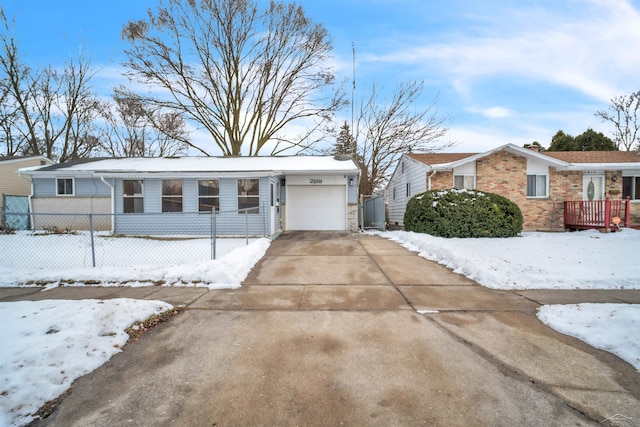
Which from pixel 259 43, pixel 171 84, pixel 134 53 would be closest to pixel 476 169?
pixel 259 43

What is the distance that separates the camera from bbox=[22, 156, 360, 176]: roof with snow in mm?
12070

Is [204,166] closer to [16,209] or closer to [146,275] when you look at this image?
[146,275]

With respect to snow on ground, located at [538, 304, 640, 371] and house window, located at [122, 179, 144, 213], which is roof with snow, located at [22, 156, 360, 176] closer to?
house window, located at [122, 179, 144, 213]

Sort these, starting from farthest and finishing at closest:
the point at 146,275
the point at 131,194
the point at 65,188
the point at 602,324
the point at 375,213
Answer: the point at 375,213
the point at 65,188
the point at 131,194
the point at 146,275
the point at 602,324

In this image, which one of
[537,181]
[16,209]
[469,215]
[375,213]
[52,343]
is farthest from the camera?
[375,213]

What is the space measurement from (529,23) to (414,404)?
Answer: 12.8 m

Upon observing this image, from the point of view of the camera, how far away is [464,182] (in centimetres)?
1391

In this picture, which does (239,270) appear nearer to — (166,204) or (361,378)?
(361,378)

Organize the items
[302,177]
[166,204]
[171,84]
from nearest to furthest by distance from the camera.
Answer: [166,204], [302,177], [171,84]

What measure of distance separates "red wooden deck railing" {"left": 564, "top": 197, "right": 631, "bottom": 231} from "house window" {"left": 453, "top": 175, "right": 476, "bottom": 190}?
4.32 m

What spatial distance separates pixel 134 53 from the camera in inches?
757

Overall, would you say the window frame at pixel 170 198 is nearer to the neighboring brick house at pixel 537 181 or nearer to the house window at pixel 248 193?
the house window at pixel 248 193

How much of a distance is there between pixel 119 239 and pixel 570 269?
14.1 m

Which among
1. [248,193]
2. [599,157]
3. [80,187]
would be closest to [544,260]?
[248,193]
